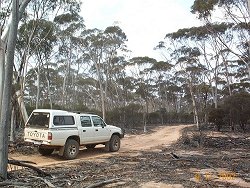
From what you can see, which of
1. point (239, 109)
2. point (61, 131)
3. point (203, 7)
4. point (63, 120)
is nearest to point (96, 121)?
point (63, 120)

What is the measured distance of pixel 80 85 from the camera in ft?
169

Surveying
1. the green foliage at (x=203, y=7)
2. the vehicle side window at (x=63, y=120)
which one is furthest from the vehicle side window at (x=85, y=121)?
the green foliage at (x=203, y=7)

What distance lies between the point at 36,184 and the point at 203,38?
2810cm

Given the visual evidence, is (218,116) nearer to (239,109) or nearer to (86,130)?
(239,109)

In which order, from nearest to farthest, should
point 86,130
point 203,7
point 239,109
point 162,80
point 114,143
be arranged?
point 86,130
point 114,143
point 203,7
point 239,109
point 162,80

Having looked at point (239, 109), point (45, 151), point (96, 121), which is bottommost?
point (45, 151)

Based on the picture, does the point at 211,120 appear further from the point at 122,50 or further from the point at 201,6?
the point at 122,50

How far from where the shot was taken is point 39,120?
12.5 meters

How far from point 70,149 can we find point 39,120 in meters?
1.69

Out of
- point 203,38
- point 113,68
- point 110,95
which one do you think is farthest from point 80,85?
point 203,38

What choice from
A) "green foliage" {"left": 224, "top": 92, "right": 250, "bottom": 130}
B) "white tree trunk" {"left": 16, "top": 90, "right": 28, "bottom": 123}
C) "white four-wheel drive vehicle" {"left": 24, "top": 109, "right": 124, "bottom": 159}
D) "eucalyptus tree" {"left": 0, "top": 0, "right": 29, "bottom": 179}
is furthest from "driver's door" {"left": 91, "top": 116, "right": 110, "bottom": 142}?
"green foliage" {"left": 224, "top": 92, "right": 250, "bottom": 130}

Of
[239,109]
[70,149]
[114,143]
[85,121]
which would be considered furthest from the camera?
[239,109]

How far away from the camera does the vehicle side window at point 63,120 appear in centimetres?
1234

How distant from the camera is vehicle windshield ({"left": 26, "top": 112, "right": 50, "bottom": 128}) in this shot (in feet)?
40.2
